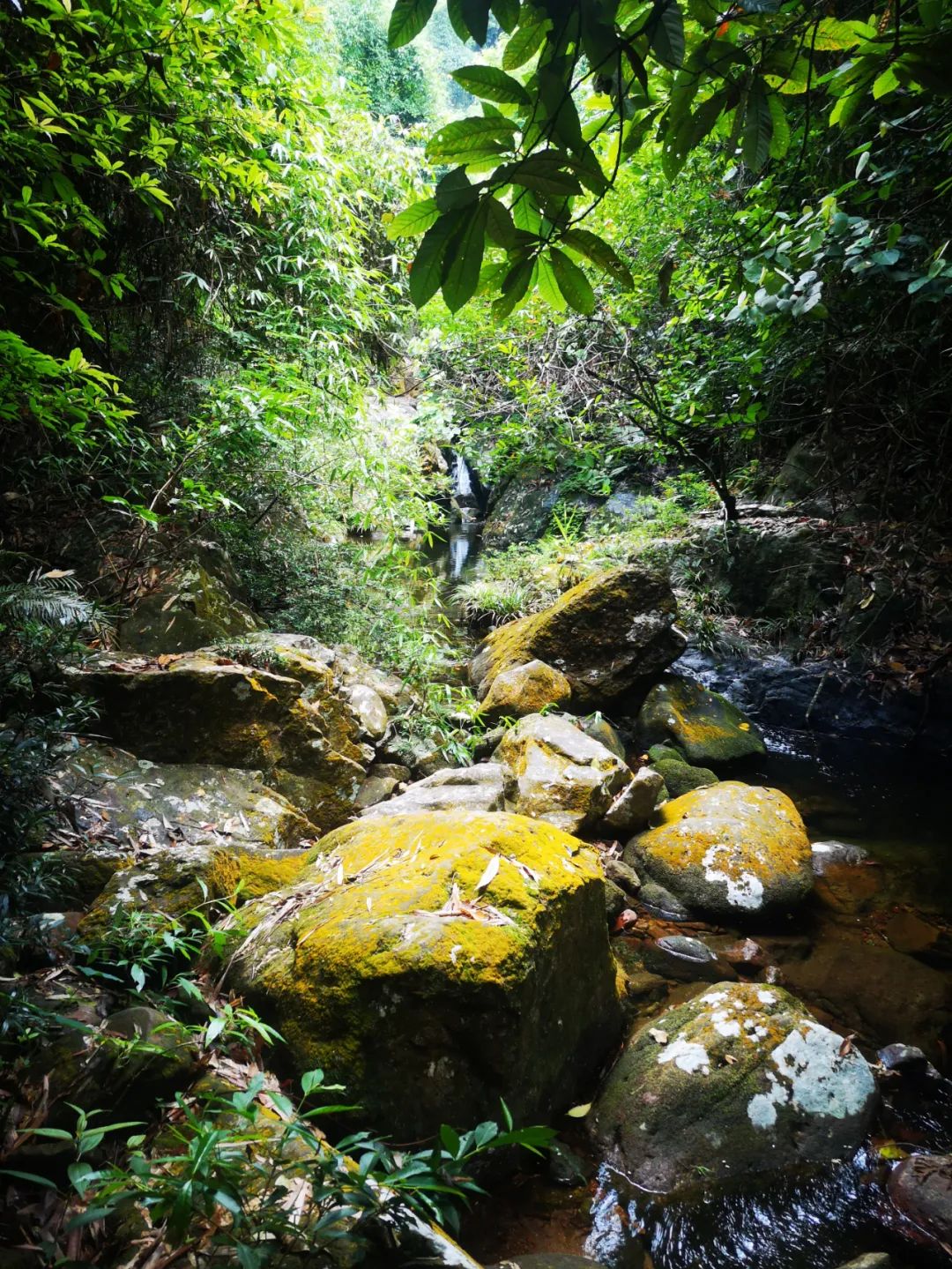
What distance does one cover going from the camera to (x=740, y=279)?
249cm

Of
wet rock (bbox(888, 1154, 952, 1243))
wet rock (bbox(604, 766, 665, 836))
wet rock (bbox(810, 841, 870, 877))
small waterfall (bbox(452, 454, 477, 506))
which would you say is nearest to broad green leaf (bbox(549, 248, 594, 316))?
wet rock (bbox(888, 1154, 952, 1243))

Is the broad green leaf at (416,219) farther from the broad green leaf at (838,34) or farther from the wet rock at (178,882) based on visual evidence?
the wet rock at (178,882)

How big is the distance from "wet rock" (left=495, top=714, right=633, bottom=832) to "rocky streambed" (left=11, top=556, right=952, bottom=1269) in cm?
2

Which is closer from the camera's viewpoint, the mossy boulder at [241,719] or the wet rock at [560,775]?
the mossy boulder at [241,719]

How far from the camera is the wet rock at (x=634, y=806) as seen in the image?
14.4ft

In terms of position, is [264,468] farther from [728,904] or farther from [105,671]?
[728,904]

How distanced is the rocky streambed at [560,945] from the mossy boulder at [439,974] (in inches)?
0.4

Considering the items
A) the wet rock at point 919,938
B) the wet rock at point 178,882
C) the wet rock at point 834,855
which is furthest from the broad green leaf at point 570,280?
the wet rock at point 834,855

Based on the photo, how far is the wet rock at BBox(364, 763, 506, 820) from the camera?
3.75m

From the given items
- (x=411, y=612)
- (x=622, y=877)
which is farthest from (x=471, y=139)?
(x=411, y=612)

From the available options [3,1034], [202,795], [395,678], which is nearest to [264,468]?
[395,678]

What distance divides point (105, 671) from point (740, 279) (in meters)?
3.88

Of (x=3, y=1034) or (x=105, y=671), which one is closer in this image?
(x=3, y=1034)

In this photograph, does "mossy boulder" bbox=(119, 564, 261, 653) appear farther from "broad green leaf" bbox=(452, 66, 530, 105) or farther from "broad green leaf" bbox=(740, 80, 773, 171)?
"broad green leaf" bbox=(740, 80, 773, 171)
